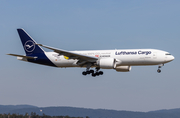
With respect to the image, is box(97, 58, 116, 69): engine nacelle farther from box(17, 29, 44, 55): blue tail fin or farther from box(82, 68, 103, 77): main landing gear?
box(17, 29, 44, 55): blue tail fin

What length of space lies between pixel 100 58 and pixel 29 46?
47.2 ft

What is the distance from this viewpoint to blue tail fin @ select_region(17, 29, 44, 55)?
52.7 meters

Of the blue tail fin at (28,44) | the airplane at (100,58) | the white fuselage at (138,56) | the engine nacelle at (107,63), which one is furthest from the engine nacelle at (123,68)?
the blue tail fin at (28,44)

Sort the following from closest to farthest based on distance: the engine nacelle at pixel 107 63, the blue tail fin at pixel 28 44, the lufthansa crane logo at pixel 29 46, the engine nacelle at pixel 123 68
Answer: the engine nacelle at pixel 107 63, the engine nacelle at pixel 123 68, the blue tail fin at pixel 28 44, the lufthansa crane logo at pixel 29 46

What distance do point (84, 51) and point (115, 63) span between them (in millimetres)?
6156

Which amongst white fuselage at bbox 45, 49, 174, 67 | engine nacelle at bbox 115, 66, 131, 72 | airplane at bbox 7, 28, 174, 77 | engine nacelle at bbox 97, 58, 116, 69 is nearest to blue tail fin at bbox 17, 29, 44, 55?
airplane at bbox 7, 28, 174, 77

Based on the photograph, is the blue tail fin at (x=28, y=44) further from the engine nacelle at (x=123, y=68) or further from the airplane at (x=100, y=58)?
the engine nacelle at (x=123, y=68)

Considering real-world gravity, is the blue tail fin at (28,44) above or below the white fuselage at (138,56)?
above

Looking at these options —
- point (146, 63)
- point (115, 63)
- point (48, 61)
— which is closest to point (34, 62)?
point (48, 61)

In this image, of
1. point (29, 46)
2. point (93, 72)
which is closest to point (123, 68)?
point (93, 72)

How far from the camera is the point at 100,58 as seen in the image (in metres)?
47.8

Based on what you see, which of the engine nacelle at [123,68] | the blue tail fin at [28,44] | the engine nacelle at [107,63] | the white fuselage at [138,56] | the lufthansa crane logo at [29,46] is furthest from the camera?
the lufthansa crane logo at [29,46]

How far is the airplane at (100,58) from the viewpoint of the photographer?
4619cm

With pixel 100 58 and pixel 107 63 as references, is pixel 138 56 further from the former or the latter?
pixel 100 58
